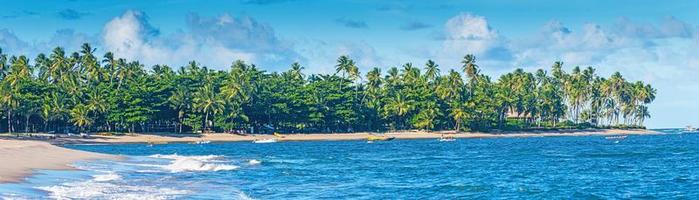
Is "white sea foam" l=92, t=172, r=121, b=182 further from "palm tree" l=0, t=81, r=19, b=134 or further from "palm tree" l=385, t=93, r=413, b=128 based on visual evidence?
"palm tree" l=385, t=93, r=413, b=128

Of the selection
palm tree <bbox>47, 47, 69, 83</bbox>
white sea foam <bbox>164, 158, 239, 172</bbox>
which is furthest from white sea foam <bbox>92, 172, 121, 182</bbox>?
palm tree <bbox>47, 47, 69, 83</bbox>

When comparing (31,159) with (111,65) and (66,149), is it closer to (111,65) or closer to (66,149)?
(66,149)

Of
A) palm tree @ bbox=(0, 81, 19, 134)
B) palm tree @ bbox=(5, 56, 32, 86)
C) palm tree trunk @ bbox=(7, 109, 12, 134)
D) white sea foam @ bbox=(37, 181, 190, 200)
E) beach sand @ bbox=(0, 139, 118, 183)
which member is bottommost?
white sea foam @ bbox=(37, 181, 190, 200)

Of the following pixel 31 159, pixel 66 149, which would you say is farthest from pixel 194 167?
pixel 66 149

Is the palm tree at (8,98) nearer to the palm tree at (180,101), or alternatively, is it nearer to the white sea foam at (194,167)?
the palm tree at (180,101)

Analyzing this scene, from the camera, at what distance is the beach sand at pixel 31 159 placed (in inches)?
2313

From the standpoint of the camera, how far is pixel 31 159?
251 feet

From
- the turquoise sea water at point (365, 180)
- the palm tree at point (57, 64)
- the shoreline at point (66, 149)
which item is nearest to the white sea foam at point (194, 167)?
the turquoise sea water at point (365, 180)

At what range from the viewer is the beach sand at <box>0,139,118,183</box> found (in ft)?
193

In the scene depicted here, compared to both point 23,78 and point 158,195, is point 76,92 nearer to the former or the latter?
point 23,78

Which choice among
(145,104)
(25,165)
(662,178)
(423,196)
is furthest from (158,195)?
(145,104)

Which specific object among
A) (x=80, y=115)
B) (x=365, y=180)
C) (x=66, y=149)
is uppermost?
(x=80, y=115)

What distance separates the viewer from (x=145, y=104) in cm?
17112

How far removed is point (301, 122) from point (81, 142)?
190 feet
